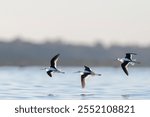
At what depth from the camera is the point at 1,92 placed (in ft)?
99.1

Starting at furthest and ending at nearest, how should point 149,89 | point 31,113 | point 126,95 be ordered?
1. point 149,89
2. point 126,95
3. point 31,113

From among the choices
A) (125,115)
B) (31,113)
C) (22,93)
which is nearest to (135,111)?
(125,115)

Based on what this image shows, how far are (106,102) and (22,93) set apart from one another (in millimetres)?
6711

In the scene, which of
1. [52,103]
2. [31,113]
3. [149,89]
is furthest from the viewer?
[149,89]

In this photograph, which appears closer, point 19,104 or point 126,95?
point 19,104

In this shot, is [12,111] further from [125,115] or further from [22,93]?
[22,93]

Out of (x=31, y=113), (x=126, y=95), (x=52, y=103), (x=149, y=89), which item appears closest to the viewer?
(x=31, y=113)

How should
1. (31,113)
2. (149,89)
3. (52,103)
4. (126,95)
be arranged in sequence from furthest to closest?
(149,89)
(126,95)
(52,103)
(31,113)

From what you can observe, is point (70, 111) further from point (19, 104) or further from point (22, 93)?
point (22, 93)

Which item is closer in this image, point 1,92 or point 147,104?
point 147,104

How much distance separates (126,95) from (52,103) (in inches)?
234

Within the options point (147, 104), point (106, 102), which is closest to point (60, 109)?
point (106, 102)

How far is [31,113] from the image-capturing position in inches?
890

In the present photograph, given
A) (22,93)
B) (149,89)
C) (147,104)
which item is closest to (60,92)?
(22,93)
